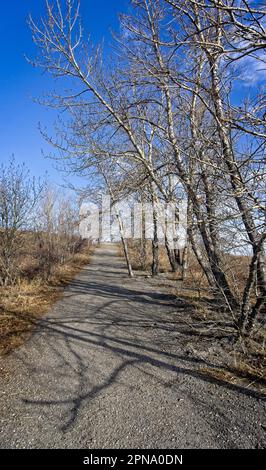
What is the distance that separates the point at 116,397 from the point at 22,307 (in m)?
4.58

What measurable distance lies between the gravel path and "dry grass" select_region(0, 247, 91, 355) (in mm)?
322

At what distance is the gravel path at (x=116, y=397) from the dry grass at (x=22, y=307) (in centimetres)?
32

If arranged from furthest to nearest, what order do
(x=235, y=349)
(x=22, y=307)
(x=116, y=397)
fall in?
1. (x=22, y=307)
2. (x=235, y=349)
3. (x=116, y=397)

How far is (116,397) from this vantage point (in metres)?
3.12

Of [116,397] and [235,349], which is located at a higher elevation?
[235,349]

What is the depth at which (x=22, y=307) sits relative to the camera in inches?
269

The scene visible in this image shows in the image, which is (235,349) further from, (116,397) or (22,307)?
(22,307)

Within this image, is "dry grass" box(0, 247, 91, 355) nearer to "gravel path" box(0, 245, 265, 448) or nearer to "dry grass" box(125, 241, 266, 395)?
"gravel path" box(0, 245, 265, 448)

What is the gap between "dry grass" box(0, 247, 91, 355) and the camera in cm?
499

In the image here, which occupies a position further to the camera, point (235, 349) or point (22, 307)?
point (22, 307)

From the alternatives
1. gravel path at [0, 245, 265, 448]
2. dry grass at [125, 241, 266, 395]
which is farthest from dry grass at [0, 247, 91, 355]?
dry grass at [125, 241, 266, 395]

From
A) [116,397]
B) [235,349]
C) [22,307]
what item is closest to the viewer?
[116,397]

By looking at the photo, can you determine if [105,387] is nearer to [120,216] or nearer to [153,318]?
[153,318]

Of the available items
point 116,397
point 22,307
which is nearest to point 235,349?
point 116,397
